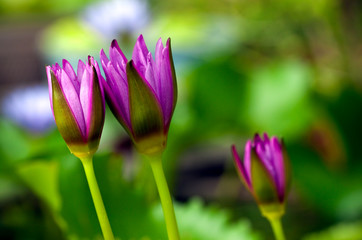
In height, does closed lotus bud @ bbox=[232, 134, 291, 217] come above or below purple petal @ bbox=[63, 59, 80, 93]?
below

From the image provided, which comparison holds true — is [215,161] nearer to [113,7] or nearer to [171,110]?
[113,7]

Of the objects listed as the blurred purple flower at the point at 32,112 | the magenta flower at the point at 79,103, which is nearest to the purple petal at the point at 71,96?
the magenta flower at the point at 79,103

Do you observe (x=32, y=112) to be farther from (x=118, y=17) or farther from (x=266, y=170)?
(x=266, y=170)

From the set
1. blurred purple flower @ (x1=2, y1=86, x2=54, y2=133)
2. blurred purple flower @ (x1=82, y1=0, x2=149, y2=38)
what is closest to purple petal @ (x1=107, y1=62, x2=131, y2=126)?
blurred purple flower @ (x1=2, y1=86, x2=54, y2=133)

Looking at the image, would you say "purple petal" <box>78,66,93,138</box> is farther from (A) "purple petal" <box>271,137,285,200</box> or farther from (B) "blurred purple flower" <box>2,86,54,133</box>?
(B) "blurred purple flower" <box>2,86,54,133</box>

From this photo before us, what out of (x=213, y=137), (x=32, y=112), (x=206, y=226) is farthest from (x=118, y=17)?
(x=206, y=226)

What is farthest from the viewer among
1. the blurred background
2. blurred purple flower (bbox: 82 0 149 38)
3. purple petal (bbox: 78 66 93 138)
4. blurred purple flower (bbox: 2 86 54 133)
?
blurred purple flower (bbox: 82 0 149 38)

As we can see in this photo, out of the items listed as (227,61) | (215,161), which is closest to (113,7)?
(215,161)

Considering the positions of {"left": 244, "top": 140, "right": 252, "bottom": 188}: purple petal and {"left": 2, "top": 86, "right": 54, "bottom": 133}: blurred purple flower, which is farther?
{"left": 2, "top": 86, "right": 54, "bottom": 133}: blurred purple flower
